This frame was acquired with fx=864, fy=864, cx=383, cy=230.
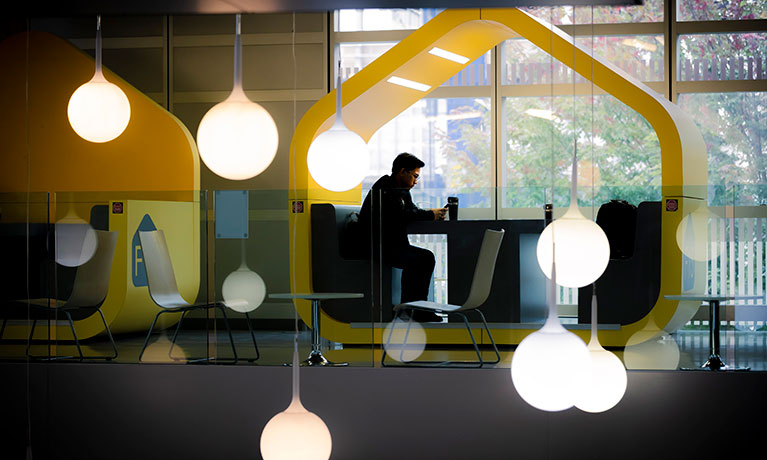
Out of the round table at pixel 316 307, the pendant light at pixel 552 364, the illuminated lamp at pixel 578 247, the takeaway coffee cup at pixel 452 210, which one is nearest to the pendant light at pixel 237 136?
the illuminated lamp at pixel 578 247

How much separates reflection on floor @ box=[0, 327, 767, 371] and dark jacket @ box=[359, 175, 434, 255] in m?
0.63

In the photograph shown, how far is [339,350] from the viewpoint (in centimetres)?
492

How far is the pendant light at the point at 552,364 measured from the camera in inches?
73.7

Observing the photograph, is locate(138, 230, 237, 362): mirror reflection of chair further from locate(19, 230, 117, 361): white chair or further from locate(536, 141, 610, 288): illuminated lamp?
locate(536, 141, 610, 288): illuminated lamp

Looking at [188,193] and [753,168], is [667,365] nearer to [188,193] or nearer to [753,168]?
[188,193]

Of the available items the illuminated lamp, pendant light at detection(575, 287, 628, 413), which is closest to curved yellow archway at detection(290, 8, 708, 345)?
pendant light at detection(575, 287, 628, 413)

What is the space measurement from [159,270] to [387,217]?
4.56 feet

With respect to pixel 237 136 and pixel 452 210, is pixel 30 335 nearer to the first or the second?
pixel 452 210

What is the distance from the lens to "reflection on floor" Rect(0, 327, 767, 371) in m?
4.60

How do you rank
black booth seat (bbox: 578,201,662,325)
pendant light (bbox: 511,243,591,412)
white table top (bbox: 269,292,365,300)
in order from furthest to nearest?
white table top (bbox: 269,292,365,300)
black booth seat (bbox: 578,201,662,325)
pendant light (bbox: 511,243,591,412)

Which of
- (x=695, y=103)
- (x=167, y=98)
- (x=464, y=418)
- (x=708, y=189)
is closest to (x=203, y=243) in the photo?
(x=464, y=418)

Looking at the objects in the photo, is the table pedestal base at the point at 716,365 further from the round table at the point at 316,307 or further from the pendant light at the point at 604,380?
the round table at the point at 316,307

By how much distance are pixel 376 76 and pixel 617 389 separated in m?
3.78

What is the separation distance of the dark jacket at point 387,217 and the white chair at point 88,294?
1.59 metres
